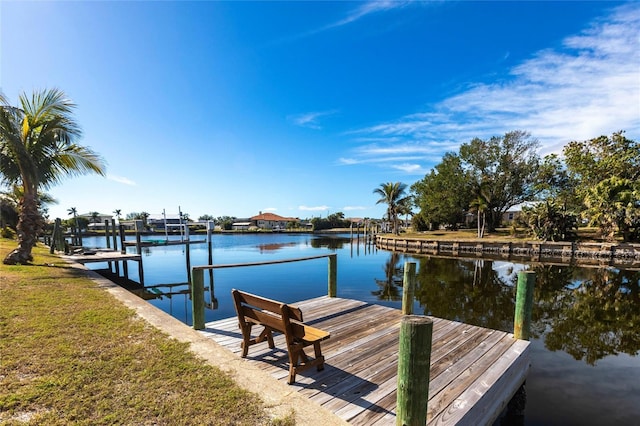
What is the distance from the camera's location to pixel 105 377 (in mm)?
3559

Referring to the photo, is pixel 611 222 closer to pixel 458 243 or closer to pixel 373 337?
pixel 458 243

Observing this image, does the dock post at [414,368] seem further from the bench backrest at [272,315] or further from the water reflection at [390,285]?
the water reflection at [390,285]

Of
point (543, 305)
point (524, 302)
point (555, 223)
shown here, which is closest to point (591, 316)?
point (543, 305)

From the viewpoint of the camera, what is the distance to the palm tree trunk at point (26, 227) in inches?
459

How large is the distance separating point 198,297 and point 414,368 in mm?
4002

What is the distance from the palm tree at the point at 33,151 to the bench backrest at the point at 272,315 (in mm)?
12392

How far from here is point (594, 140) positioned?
33.8 m

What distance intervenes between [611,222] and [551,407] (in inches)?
1212

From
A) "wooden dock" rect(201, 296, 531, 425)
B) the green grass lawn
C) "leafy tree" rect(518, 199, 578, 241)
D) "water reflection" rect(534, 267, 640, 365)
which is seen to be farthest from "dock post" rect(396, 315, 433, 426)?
"leafy tree" rect(518, 199, 578, 241)

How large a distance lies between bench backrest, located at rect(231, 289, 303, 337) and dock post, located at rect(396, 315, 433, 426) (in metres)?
1.17

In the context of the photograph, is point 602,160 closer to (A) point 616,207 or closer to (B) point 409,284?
(A) point 616,207

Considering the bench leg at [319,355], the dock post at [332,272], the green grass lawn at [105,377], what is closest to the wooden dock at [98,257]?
the green grass lawn at [105,377]

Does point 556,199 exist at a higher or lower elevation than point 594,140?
lower

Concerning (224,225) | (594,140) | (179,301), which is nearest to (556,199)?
(594,140)
